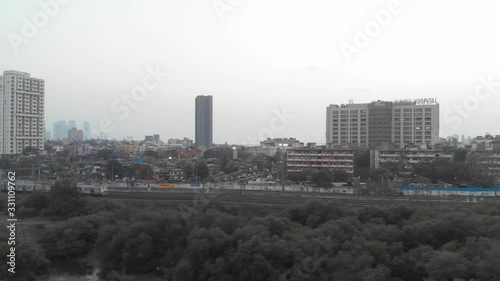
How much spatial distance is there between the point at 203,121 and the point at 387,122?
21.8 m

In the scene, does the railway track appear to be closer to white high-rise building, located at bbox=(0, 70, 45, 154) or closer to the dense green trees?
the dense green trees

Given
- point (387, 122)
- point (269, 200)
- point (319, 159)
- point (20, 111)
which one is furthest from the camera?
point (387, 122)

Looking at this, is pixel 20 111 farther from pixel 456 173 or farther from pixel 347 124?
pixel 456 173

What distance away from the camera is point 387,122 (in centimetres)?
2377

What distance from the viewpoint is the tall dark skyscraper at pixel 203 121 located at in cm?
4117

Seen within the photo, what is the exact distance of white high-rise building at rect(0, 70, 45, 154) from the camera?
67.4 ft

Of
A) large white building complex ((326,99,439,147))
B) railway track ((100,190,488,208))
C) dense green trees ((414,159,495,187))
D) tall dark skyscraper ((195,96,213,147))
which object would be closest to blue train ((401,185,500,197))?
railway track ((100,190,488,208))

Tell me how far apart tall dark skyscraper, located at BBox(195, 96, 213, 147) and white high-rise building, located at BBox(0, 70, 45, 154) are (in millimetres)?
19361

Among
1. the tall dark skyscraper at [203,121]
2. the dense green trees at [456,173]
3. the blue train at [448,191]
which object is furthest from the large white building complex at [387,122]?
the tall dark skyscraper at [203,121]

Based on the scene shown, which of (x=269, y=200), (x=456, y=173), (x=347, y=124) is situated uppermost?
(x=347, y=124)

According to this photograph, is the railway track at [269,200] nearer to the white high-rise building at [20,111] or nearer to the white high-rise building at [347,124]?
the white high-rise building at [20,111]

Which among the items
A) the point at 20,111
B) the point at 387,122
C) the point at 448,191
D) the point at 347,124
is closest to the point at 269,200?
the point at 448,191

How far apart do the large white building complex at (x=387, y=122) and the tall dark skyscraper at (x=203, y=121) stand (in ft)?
59.6

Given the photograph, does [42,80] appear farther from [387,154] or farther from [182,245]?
[182,245]
